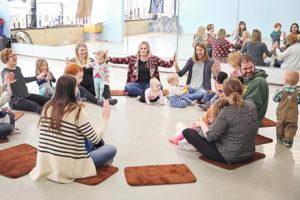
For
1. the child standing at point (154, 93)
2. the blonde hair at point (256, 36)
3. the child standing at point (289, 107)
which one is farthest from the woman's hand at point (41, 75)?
the blonde hair at point (256, 36)

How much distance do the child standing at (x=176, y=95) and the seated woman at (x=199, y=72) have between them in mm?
113

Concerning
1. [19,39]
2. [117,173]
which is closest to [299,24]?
[117,173]

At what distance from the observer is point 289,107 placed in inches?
192

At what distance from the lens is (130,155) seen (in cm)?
444

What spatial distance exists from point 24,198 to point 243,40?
6451 mm

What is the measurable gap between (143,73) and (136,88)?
0.32 metres

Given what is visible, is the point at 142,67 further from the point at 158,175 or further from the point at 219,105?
the point at 158,175

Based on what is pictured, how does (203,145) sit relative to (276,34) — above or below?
below

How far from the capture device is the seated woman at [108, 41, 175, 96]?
6.97m

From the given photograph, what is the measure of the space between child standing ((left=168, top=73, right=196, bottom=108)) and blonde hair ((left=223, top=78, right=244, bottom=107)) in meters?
2.45

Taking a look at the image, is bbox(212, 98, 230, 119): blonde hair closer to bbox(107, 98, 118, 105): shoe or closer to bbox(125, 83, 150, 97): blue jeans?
bbox(107, 98, 118, 105): shoe

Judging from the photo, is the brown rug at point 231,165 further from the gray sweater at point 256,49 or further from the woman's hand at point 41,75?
the gray sweater at point 256,49

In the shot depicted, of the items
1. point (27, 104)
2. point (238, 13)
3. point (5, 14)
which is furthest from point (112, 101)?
point (5, 14)

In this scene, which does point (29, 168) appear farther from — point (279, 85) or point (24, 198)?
point (279, 85)
